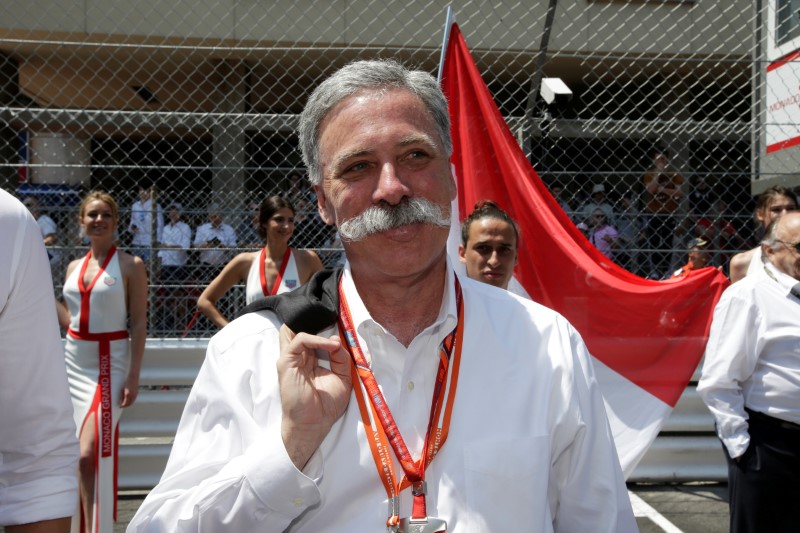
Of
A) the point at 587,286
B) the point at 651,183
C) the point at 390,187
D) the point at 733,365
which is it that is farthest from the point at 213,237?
the point at 390,187

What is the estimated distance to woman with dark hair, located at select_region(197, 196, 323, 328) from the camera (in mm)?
5871

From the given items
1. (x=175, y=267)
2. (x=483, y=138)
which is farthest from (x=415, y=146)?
(x=175, y=267)

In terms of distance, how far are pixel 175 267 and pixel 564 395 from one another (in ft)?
15.1

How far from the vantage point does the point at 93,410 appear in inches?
195

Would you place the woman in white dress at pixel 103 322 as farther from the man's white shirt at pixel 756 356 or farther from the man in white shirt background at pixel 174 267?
the man's white shirt at pixel 756 356

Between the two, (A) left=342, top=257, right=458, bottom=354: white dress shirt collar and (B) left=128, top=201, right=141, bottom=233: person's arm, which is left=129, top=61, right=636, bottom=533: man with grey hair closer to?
(A) left=342, top=257, right=458, bottom=354: white dress shirt collar

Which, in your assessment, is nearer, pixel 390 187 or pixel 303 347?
pixel 303 347

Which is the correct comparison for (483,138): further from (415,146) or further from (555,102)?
(415,146)

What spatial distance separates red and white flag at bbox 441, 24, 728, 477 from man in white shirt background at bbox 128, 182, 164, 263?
2.37m

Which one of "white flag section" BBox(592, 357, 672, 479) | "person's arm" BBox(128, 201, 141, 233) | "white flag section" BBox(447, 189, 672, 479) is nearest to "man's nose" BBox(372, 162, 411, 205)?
"white flag section" BBox(447, 189, 672, 479)

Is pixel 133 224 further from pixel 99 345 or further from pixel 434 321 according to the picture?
pixel 434 321

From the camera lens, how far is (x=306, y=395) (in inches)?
60.4

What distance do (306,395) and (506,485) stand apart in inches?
16.9

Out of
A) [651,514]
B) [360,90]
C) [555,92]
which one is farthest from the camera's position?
[555,92]
